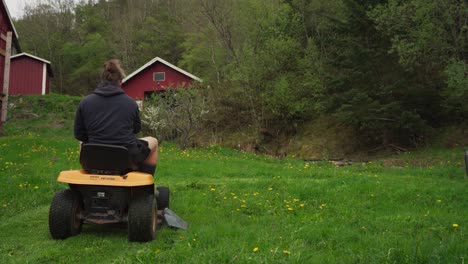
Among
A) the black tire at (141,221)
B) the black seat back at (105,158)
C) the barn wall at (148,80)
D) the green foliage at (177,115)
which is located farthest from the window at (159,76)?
the black tire at (141,221)

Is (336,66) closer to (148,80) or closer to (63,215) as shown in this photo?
(148,80)

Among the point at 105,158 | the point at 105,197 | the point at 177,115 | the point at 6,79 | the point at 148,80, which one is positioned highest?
the point at 148,80

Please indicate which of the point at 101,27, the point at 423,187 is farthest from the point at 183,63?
the point at 423,187

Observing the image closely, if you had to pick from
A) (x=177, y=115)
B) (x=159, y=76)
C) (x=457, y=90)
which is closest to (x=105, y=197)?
(x=457, y=90)

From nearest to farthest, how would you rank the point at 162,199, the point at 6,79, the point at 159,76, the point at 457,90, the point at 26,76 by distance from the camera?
the point at 162,199, the point at 457,90, the point at 6,79, the point at 159,76, the point at 26,76

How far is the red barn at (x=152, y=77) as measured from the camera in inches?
1281

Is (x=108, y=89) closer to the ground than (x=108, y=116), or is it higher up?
higher up

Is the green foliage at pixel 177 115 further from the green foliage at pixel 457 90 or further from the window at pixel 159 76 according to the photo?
the green foliage at pixel 457 90

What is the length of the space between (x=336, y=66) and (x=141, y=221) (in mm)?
18041

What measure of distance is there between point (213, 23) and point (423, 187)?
2101cm

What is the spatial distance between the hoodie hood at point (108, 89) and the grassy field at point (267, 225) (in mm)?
1529

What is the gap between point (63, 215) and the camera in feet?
14.6

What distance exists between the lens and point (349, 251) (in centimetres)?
391

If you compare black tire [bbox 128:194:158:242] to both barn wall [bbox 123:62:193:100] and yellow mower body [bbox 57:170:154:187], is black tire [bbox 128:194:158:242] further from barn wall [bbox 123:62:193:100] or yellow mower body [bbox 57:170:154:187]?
barn wall [bbox 123:62:193:100]
